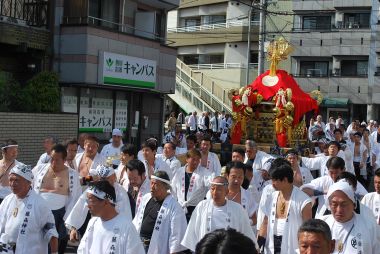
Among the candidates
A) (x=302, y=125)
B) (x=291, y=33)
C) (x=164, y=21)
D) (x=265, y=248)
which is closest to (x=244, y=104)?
(x=302, y=125)

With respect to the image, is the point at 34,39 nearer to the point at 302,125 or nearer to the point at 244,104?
the point at 244,104

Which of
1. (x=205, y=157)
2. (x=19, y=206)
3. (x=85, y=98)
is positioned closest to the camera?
(x=19, y=206)

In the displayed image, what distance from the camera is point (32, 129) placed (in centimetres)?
1339

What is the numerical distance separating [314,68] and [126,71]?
62.3 feet

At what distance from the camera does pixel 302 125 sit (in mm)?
16500

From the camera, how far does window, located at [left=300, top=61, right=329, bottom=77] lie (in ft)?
107

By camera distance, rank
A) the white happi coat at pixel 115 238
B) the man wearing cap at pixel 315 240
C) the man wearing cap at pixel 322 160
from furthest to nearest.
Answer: the man wearing cap at pixel 322 160
the white happi coat at pixel 115 238
the man wearing cap at pixel 315 240

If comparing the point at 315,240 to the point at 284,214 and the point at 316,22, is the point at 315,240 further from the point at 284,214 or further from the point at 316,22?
the point at 316,22

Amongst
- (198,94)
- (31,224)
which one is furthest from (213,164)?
(198,94)

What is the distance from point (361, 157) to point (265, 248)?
25.9 ft

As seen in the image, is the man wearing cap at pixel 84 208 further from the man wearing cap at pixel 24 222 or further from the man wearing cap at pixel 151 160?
the man wearing cap at pixel 151 160

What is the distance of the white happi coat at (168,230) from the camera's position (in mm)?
5434

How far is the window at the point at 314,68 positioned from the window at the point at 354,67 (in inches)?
38.5

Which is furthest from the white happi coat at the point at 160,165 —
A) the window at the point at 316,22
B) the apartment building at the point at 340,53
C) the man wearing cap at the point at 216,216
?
the window at the point at 316,22
